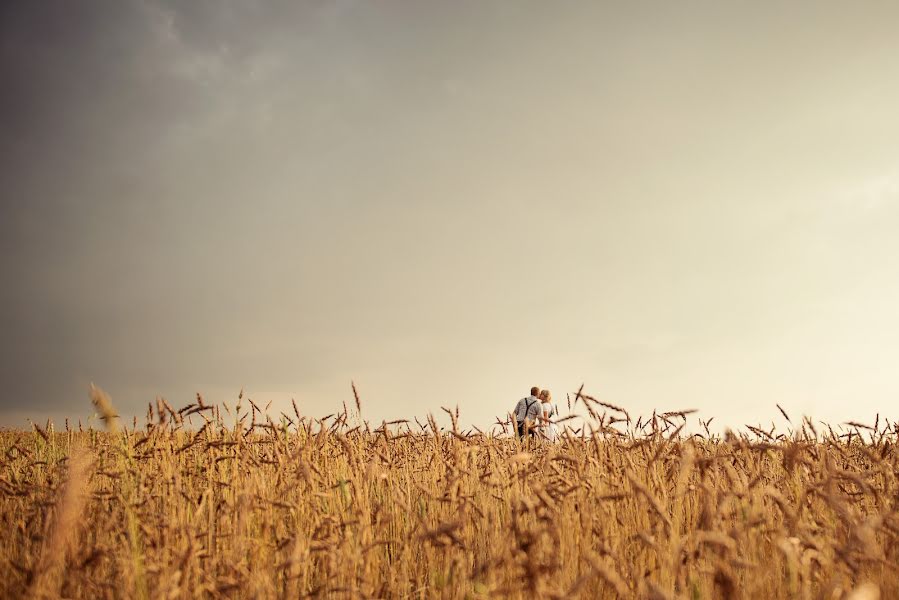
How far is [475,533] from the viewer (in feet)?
12.7

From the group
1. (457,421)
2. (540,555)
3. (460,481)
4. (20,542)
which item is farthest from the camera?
(457,421)

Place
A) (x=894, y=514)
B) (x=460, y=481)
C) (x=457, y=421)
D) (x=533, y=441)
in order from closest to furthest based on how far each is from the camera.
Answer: (x=894, y=514)
(x=460, y=481)
(x=457, y=421)
(x=533, y=441)

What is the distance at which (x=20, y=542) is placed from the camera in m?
4.16

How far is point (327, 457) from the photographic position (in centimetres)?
555

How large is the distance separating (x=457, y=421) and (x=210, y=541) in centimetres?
216

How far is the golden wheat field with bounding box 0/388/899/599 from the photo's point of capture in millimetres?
2557

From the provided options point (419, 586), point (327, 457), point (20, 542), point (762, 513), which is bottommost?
point (419, 586)

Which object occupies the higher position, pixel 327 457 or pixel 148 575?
pixel 327 457

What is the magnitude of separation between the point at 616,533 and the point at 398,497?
4.83 feet

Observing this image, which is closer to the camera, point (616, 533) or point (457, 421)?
point (616, 533)

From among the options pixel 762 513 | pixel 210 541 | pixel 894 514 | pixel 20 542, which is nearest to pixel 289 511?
pixel 210 541

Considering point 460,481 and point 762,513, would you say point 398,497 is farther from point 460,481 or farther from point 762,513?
point 762,513

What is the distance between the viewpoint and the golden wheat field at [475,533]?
101 inches

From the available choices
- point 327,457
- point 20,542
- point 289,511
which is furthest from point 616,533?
point 20,542
